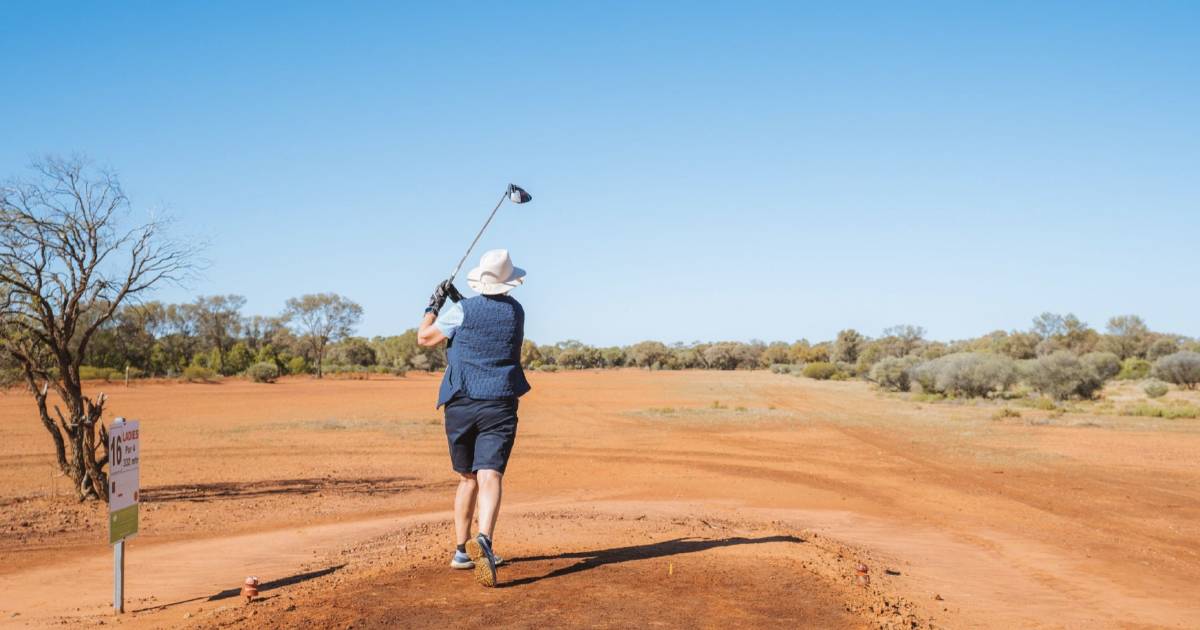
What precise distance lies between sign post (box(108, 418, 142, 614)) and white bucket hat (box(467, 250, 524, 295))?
2.49m

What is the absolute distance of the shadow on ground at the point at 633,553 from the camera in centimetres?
625

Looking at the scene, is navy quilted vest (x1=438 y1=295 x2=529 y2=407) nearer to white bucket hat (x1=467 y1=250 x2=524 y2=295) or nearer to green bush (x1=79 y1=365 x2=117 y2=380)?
white bucket hat (x1=467 y1=250 x2=524 y2=295)

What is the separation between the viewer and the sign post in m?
5.56

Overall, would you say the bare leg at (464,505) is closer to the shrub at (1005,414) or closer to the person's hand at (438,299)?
the person's hand at (438,299)

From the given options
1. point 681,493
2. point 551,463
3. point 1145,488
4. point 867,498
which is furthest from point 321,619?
point 1145,488

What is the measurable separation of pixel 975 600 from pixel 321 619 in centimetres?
481

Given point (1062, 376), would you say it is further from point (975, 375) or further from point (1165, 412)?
point (1165, 412)

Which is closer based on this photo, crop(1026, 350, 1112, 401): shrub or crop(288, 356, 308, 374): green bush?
crop(1026, 350, 1112, 401): shrub

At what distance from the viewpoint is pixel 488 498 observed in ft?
19.2

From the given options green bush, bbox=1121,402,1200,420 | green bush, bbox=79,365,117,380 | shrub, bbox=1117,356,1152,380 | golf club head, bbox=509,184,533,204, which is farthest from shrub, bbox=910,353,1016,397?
green bush, bbox=79,365,117,380

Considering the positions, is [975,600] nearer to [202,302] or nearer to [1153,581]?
[1153,581]

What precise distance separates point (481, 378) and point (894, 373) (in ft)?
145

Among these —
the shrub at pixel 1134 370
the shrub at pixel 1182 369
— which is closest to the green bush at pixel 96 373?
the shrub at pixel 1182 369

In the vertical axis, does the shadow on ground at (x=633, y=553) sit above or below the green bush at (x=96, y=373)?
below
